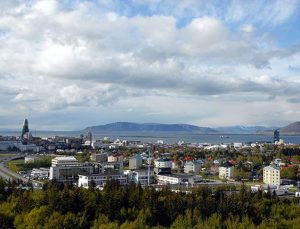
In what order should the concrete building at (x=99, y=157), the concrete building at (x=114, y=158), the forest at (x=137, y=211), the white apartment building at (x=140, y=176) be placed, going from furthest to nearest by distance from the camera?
the concrete building at (x=99, y=157) < the concrete building at (x=114, y=158) < the white apartment building at (x=140, y=176) < the forest at (x=137, y=211)

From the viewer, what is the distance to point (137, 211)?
399 inches

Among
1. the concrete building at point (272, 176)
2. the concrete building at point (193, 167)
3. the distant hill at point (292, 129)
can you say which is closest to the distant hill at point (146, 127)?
the distant hill at point (292, 129)

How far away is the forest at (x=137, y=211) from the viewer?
30.1ft

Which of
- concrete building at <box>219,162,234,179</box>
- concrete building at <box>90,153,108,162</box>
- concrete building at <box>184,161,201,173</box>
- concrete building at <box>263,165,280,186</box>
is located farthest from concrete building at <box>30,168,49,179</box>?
concrete building at <box>263,165,280,186</box>

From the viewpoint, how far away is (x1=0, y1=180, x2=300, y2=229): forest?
9172 mm

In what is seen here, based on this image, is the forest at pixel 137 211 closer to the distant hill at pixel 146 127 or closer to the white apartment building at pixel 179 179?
the white apartment building at pixel 179 179

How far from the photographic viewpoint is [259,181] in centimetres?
2161

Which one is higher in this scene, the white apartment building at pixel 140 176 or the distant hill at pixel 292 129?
the distant hill at pixel 292 129

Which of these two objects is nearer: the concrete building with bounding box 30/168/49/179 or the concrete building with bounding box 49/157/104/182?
the concrete building with bounding box 49/157/104/182

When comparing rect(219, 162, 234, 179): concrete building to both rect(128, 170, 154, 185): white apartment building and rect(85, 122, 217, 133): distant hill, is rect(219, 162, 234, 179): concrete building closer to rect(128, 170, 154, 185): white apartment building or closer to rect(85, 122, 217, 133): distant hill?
rect(128, 170, 154, 185): white apartment building

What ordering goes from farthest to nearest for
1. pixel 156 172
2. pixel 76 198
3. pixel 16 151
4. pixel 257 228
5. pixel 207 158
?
pixel 16 151, pixel 207 158, pixel 156 172, pixel 76 198, pixel 257 228

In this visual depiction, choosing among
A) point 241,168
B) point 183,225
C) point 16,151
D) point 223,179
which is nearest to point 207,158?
point 241,168

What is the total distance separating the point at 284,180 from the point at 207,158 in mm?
10925

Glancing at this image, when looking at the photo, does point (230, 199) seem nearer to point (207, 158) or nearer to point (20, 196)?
point (20, 196)
